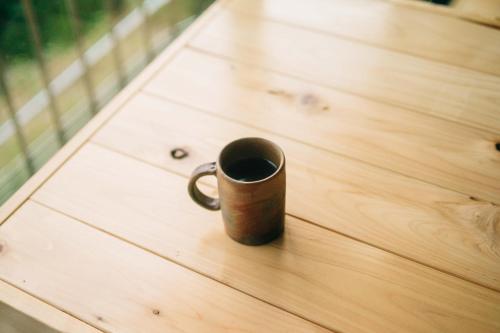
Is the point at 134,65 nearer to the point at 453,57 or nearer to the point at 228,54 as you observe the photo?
the point at 228,54

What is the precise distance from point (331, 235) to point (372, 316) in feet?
0.48

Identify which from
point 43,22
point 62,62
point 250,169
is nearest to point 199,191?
point 250,169

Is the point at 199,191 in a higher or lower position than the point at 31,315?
higher

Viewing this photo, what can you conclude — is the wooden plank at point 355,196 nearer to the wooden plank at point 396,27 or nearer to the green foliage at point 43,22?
the wooden plank at point 396,27


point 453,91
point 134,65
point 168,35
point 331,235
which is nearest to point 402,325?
point 331,235

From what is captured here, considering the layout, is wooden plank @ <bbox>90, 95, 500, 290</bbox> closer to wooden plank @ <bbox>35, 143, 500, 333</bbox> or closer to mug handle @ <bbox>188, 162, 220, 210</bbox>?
wooden plank @ <bbox>35, 143, 500, 333</bbox>

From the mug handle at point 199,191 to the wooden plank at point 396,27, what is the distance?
0.63 metres

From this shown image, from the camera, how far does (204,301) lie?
29.0 inches

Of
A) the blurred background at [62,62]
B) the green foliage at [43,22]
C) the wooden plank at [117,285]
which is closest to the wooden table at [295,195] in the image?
the wooden plank at [117,285]

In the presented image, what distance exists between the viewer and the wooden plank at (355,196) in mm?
790

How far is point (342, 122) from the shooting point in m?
1.00

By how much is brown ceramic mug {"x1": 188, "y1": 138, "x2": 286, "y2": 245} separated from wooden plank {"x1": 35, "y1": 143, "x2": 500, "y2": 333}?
38mm

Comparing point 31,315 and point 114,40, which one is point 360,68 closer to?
point 114,40

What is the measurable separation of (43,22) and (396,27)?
1596 mm
